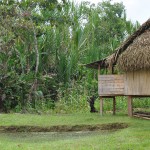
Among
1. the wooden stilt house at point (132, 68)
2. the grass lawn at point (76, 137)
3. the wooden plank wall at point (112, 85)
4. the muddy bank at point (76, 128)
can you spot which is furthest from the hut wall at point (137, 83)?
the muddy bank at point (76, 128)

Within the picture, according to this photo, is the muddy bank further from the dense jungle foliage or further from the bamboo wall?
the dense jungle foliage

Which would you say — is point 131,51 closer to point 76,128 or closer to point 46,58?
point 76,128

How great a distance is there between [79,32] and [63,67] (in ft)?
6.08

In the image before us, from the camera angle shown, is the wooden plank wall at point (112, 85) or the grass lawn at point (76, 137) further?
the wooden plank wall at point (112, 85)

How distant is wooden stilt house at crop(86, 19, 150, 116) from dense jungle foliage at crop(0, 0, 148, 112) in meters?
2.66

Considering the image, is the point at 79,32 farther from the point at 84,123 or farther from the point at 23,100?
the point at 84,123

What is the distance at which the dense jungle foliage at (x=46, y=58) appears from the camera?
15266 millimetres

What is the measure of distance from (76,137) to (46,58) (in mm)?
7901

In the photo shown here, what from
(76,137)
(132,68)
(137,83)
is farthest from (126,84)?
(76,137)

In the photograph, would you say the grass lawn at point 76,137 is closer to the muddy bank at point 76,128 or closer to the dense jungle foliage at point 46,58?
the muddy bank at point 76,128

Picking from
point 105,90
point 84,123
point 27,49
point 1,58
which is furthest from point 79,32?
point 84,123

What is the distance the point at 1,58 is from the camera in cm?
1534

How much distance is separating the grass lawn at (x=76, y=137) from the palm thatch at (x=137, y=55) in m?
1.57

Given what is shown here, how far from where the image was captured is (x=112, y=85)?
505 inches
